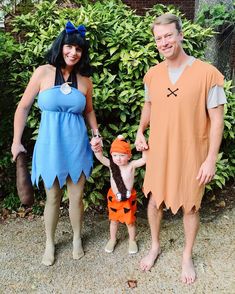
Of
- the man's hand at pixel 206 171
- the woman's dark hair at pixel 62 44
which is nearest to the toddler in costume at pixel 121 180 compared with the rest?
the man's hand at pixel 206 171

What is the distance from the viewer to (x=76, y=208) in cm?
321

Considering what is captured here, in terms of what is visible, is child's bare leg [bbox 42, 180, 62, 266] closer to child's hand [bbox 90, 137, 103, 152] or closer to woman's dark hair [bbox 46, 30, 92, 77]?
child's hand [bbox 90, 137, 103, 152]

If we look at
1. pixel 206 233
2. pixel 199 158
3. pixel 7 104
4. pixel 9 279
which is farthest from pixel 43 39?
pixel 206 233

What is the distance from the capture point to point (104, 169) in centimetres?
386

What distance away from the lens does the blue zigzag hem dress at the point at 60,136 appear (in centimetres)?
283

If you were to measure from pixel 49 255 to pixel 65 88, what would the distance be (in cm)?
140

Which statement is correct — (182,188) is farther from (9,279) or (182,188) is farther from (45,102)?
(9,279)

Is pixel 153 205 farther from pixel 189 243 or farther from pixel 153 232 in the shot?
pixel 189 243

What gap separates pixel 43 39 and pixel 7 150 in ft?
4.20

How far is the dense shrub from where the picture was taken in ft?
11.9

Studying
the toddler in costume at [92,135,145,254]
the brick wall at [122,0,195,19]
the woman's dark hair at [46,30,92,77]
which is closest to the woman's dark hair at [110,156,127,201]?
the toddler in costume at [92,135,145,254]

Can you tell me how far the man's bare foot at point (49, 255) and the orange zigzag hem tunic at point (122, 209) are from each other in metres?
0.57

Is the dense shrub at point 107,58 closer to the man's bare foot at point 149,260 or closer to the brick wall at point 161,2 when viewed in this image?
the man's bare foot at point 149,260

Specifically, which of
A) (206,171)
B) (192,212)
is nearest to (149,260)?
(192,212)
